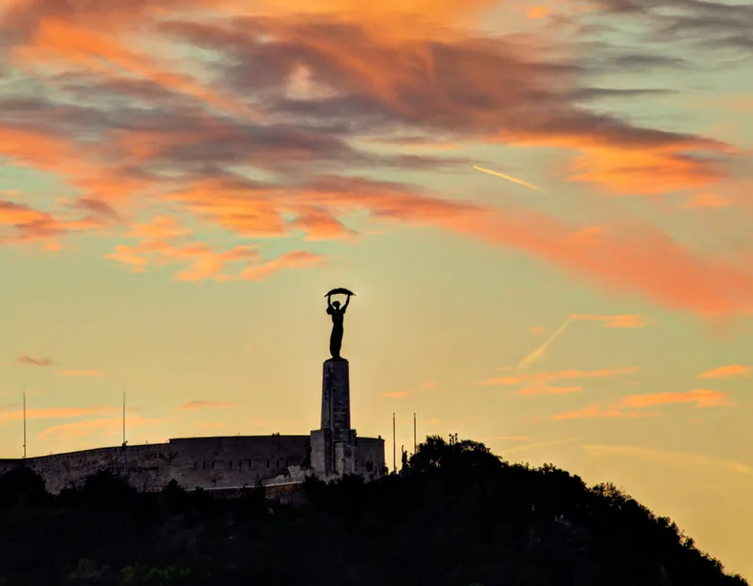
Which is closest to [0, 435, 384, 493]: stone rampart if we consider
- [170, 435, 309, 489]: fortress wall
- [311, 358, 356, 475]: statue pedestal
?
[170, 435, 309, 489]: fortress wall

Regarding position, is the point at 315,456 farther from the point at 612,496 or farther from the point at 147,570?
the point at 612,496

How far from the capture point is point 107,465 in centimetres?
9638

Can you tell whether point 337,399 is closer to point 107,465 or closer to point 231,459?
point 231,459

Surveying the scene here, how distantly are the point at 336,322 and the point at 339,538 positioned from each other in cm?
929

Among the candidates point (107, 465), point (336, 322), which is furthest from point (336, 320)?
point (107, 465)

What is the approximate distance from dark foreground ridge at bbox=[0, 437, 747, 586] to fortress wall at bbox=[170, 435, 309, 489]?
0.73 meters

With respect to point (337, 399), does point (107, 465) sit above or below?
below

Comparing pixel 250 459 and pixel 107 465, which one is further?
pixel 107 465

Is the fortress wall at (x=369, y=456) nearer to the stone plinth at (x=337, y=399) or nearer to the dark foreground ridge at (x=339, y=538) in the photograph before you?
the dark foreground ridge at (x=339, y=538)

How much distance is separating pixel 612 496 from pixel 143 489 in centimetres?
2123

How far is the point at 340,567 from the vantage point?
94.2 m

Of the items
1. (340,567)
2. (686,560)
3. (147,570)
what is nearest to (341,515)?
(340,567)

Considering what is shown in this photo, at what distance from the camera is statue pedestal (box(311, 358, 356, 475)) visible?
92438 millimetres

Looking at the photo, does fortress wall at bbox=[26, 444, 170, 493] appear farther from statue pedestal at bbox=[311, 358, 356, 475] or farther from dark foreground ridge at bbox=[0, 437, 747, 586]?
statue pedestal at bbox=[311, 358, 356, 475]
